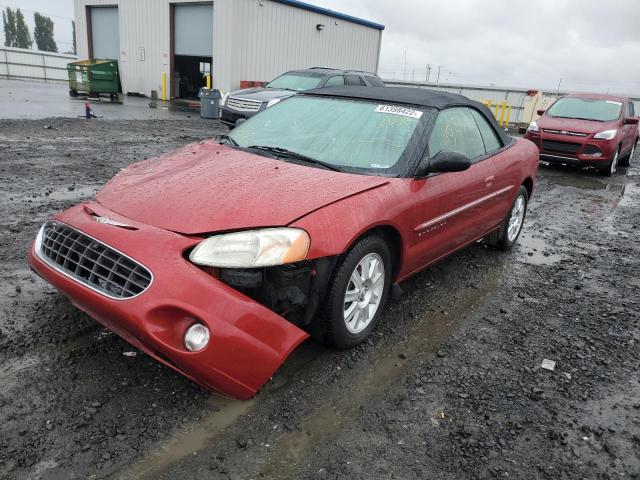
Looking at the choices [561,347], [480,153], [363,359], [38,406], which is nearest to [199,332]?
[38,406]

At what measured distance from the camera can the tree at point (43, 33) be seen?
8475cm

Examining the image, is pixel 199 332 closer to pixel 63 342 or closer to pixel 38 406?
pixel 38 406

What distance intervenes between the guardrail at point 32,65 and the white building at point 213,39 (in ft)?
28.3

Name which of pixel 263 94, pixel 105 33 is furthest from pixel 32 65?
pixel 263 94

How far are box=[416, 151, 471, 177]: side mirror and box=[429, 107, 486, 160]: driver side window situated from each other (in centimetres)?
16

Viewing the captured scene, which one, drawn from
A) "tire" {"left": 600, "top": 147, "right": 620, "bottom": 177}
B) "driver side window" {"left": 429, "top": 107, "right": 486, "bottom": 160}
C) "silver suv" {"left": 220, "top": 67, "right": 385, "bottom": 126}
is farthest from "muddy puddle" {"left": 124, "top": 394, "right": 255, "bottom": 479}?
"tire" {"left": 600, "top": 147, "right": 620, "bottom": 177}

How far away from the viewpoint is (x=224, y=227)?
97.7 inches

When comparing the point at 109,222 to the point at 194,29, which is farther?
the point at 194,29

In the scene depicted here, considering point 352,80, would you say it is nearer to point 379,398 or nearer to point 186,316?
point 379,398

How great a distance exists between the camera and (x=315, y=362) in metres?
2.97

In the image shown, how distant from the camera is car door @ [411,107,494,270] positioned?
3422mm

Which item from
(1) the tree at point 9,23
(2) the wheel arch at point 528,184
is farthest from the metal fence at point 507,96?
(1) the tree at point 9,23

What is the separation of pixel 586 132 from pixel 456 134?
7618 millimetres

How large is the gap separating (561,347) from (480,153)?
1747 millimetres
